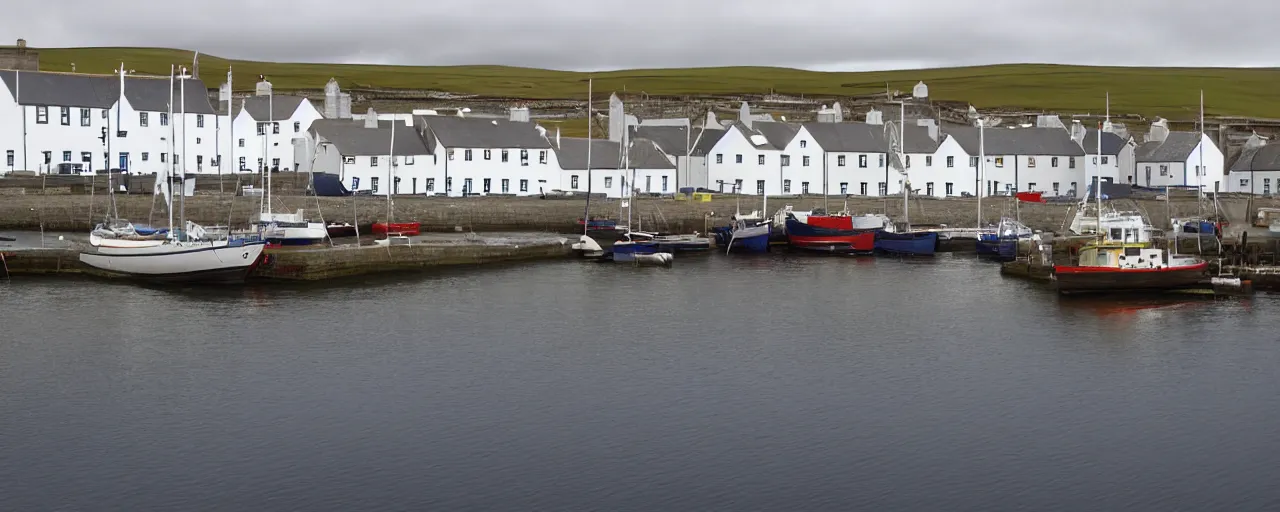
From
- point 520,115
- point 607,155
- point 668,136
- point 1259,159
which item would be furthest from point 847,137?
point 1259,159

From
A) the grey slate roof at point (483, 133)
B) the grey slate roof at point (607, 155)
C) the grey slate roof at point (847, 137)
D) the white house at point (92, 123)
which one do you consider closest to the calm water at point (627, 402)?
the white house at point (92, 123)

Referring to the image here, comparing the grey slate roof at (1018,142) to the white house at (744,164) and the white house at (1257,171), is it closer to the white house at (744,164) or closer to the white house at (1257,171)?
the white house at (1257,171)

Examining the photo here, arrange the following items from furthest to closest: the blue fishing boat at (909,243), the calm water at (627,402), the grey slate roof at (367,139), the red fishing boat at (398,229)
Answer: the grey slate roof at (367,139)
the blue fishing boat at (909,243)
the red fishing boat at (398,229)
the calm water at (627,402)

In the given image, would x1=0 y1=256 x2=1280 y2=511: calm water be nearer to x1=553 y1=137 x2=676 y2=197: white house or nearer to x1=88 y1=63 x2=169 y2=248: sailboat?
x1=88 y1=63 x2=169 y2=248: sailboat

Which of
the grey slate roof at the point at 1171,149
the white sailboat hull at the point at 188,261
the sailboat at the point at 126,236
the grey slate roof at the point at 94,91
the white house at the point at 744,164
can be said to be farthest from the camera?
the grey slate roof at the point at 1171,149

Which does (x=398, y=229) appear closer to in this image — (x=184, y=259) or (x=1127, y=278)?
(x=184, y=259)

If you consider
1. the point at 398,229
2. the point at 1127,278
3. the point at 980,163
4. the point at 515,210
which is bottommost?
the point at 1127,278

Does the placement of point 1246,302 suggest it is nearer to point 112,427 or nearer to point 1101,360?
point 1101,360
